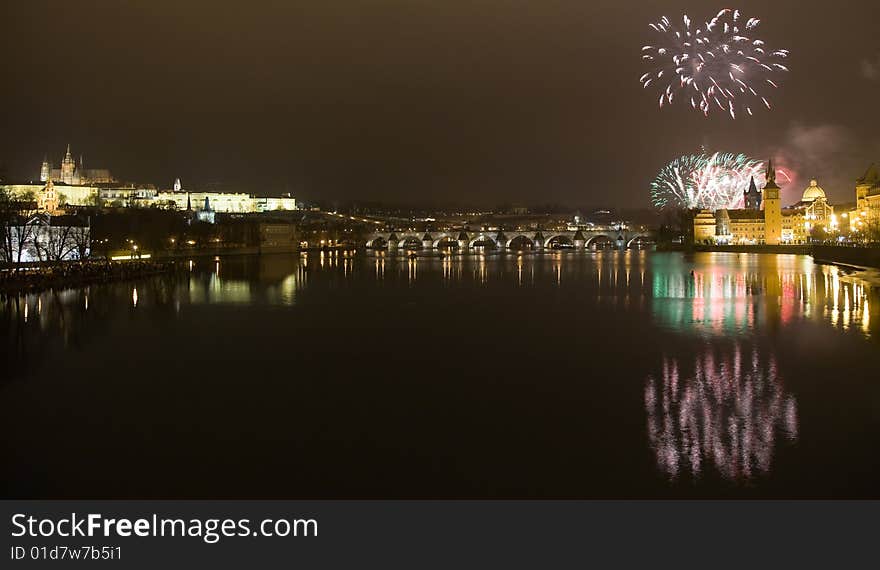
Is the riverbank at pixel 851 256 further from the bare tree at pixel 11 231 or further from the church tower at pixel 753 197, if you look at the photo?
the church tower at pixel 753 197

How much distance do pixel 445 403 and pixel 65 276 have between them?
22079 millimetres

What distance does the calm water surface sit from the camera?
6.07m

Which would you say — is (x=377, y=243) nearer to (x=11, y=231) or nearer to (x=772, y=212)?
(x=772, y=212)

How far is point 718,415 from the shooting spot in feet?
25.6

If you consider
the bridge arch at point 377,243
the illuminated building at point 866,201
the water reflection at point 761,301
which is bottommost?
the water reflection at point 761,301

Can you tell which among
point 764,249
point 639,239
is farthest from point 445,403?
point 639,239

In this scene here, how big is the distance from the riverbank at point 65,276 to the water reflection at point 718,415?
19.9 meters

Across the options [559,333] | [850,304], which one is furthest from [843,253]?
[559,333]

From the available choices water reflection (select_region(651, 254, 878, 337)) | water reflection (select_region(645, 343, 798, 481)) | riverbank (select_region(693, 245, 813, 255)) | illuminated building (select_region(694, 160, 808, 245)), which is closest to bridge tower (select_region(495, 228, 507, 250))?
illuminated building (select_region(694, 160, 808, 245))

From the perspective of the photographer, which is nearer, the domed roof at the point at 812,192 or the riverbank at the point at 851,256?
the riverbank at the point at 851,256

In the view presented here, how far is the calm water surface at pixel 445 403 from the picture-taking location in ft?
19.9

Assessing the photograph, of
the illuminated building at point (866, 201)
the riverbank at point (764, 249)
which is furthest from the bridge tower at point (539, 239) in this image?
the illuminated building at point (866, 201)
